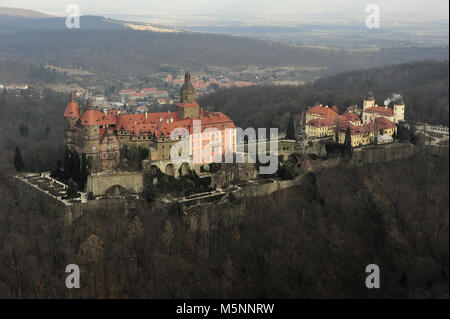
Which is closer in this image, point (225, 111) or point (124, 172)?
point (124, 172)

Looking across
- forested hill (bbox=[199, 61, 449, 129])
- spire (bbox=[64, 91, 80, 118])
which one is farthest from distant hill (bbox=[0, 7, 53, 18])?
spire (bbox=[64, 91, 80, 118])

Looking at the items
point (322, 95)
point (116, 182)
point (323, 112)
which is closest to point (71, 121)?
point (116, 182)

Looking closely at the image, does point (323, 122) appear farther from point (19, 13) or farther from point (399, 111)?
point (19, 13)

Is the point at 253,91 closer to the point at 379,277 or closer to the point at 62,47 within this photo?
the point at 379,277

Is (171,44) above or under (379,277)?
above

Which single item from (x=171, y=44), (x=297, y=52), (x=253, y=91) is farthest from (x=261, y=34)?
(x=171, y=44)

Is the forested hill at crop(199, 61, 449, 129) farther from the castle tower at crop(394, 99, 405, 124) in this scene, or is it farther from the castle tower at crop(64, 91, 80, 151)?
the castle tower at crop(64, 91, 80, 151)
